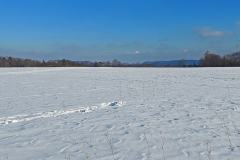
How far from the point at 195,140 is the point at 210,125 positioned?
1713mm

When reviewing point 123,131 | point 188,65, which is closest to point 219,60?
point 188,65

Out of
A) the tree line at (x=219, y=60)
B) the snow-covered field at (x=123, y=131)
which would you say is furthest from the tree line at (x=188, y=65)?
the snow-covered field at (x=123, y=131)

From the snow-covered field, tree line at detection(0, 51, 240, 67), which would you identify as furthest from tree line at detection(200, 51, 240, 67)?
the snow-covered field

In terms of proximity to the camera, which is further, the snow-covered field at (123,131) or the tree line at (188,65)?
the tree line at (188,65)

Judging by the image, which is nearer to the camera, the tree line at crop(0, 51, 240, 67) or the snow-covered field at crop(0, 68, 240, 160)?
the snow-covered field at crop(0, 68, 240, 160)

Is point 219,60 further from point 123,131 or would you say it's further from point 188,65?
point 123,131

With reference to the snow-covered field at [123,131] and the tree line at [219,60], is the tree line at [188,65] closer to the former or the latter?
the tree line at [219,60]

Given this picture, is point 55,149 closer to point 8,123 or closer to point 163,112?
point 8,123

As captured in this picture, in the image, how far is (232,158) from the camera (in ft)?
22.1

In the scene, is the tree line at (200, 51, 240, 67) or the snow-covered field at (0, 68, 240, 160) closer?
the snow-covered field at (0, 68, 240, 160)

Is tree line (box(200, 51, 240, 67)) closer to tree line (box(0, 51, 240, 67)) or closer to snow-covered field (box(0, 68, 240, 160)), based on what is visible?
tree line (box(0, 51, 240, 67))

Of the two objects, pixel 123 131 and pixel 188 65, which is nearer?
pixel 123 131

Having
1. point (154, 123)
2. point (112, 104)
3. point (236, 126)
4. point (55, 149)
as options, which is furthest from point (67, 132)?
point (112, 104)

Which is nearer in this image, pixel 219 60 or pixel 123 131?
pixel 123 131
